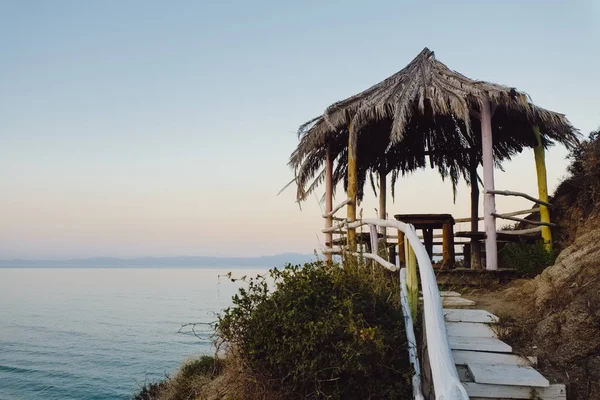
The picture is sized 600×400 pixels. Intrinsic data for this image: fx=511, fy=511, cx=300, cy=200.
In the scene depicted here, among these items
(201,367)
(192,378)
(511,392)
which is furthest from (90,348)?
(511,392)

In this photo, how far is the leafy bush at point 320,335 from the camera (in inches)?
150

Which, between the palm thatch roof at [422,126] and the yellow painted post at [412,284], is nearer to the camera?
the yellow painted post at [412,284]

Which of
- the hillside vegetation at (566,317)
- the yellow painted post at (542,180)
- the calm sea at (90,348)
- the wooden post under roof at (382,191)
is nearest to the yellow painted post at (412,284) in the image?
the hillside vegetation at (566,317)

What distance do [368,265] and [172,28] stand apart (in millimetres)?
11357

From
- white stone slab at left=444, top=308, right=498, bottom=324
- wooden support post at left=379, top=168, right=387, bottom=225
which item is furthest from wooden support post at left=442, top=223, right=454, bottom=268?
wooden support post at left=379, top=168, right=387, bottom=225

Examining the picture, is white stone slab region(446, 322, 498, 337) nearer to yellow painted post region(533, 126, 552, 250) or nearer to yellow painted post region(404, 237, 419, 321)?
yellow painted post region(404, 237, 419, 321)

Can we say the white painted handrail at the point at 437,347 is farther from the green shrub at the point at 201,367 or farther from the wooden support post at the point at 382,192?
the wooden support post at the point at 382,192

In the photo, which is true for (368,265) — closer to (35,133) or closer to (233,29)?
(233,29)

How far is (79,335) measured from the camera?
1458 inches

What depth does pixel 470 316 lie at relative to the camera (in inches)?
199

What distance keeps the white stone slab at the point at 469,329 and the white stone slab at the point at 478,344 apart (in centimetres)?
9

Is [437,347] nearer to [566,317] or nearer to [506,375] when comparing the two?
[506,375]

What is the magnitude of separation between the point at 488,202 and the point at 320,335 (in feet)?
17.6

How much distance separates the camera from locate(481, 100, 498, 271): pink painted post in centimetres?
802
